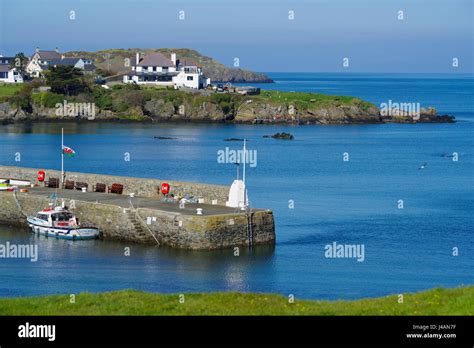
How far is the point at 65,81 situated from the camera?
13775 cm

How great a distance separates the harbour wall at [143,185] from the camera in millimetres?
44781

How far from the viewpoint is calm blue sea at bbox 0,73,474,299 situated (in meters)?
36.1

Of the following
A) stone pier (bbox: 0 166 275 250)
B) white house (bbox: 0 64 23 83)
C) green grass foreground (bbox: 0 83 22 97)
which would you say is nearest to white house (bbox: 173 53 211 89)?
green grass foreground (bbox: 0 83 22 97)

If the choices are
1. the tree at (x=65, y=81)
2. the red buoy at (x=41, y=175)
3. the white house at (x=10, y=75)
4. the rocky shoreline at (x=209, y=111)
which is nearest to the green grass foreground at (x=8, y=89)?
the tree at (x=65, y=81)

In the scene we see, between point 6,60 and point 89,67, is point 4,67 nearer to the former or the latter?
point 6,60

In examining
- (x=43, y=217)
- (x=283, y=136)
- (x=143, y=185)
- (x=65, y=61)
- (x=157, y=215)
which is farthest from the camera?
(x=65, y=61)

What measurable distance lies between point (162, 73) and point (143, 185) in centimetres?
10813

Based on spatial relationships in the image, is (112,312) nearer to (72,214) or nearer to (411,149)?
(72,214)

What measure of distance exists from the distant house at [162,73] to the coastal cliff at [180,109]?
12.6m

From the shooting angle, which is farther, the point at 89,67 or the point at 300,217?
the point at 89,67

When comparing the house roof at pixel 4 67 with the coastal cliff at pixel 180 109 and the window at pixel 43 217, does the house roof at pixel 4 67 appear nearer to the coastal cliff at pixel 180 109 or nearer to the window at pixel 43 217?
the coastal cliff at pixel 180 109

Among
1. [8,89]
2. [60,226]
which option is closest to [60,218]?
[60,226]

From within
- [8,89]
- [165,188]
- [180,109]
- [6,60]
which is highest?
[6,60]

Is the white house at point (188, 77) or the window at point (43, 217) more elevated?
the white house at point (188, 77)
